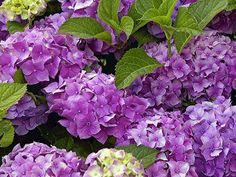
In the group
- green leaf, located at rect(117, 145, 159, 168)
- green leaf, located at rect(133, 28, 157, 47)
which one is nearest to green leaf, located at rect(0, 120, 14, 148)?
green leaf, located at rect(117, 145, 159, 168)

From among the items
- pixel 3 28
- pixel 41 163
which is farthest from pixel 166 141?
pixel 3 28

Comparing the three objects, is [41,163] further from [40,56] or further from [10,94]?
[40,56]

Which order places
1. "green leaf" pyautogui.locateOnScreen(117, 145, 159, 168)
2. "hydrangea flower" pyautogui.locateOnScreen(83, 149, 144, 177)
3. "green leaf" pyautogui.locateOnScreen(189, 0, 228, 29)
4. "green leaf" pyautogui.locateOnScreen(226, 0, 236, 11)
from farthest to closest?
"green leaf" pyautogui.locateOnScreen(226, 0, 236, 11), "green leaf" pyautogui.locateOnScreen(189, 0, 228, 29), "green leaf" pyautogui.locateOnScreen(117, 145, 159, 168), "hydrangea flower" pyautogui.locateOnScreen(83, 149, 144, 177)

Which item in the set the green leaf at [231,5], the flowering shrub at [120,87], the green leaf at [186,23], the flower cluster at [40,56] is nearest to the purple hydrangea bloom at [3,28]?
the flowering shrub at [120,87]

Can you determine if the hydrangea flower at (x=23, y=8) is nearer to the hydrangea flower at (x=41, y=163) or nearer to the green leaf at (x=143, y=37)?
the green leaf at (x=143, y=37)

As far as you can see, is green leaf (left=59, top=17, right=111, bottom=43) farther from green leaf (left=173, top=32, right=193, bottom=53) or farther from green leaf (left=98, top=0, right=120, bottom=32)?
green leaf (left=173, top=32, right=193, bottom=53)

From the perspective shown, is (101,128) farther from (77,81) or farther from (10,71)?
(10,71)

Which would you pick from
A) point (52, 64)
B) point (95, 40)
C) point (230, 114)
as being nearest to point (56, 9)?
point (95, 40)
